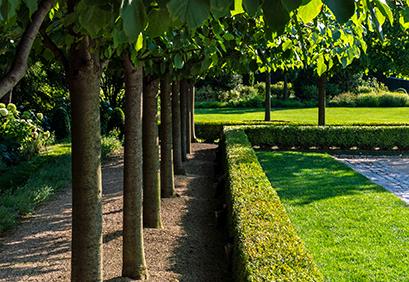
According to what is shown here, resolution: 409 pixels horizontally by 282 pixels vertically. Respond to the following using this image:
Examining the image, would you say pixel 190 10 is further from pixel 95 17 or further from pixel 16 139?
pixel 16 139

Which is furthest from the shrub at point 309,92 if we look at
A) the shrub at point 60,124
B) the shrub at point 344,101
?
the shrub at point 60,124

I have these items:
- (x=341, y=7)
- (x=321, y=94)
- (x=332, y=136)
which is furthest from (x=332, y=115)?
(x=341, y=7)

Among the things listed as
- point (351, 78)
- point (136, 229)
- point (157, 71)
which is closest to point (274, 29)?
point (136, 229)

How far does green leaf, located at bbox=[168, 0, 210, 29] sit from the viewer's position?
1.14 meters

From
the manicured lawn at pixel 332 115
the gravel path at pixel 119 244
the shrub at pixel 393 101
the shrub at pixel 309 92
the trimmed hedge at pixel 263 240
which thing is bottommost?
the gravel path at pixel 119 244

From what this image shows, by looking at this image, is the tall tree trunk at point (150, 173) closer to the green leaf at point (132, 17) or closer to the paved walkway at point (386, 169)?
the paved walkway at point (386, 169)

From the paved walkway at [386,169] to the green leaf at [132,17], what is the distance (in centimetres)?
840

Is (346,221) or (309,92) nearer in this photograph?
(346,221)

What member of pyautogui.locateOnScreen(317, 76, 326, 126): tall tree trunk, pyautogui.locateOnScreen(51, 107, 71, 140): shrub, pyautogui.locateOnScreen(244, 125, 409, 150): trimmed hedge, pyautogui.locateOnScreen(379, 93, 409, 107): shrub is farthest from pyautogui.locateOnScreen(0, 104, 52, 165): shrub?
pyautogui.locateOnScreen(379, 93, 409, 107): shrub

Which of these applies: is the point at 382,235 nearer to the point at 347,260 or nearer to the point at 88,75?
the point at 347,260

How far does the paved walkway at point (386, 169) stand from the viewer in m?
10.1

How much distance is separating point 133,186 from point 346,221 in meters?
3.89

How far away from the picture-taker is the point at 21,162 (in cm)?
1158

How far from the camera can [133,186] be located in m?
4.68
